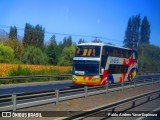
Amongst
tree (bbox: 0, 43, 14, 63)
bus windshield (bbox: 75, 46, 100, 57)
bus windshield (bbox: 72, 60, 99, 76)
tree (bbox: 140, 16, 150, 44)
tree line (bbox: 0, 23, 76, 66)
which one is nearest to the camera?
bus windshield (bbox: 75, 46, 100, 57)

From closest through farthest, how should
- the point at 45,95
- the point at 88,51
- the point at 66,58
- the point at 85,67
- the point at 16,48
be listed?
Answer: the point at 45,95 < the point at 88,51 < the point at 85,67 < the point at 66,58 < the point at 16,48

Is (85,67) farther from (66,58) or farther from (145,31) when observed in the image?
(145,31)

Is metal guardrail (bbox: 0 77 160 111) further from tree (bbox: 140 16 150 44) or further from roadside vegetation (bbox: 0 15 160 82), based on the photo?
tree (bbox: 140 16 150 44)

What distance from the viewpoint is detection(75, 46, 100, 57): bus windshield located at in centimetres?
2668

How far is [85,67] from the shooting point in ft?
89.8

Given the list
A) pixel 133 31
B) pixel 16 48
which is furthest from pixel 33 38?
pixel 133 31

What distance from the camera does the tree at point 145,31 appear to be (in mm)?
90075

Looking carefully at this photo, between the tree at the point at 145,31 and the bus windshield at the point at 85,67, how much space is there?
65.9 m

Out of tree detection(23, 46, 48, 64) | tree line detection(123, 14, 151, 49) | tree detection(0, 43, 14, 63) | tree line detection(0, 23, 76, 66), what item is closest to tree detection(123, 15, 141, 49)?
tree line detection(123, 14, 151, 49)

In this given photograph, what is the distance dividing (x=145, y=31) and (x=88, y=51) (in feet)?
221

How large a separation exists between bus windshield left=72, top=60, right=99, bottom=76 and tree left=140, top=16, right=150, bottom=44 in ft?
216

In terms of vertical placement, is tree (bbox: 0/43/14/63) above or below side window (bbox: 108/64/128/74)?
above

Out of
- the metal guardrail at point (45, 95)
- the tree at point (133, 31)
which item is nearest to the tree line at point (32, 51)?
the tree at point (133, 31)

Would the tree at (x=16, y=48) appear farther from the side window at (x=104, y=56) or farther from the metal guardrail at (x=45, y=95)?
the metal guardrail at (x=45, y=95)
